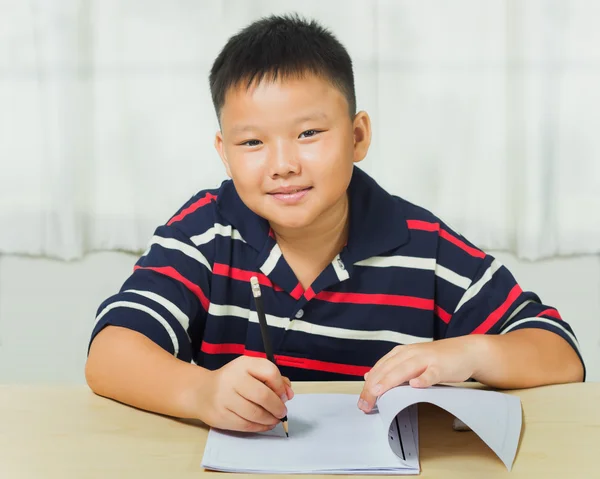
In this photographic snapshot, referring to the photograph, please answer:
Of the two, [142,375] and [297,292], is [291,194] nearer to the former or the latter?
[297,292]

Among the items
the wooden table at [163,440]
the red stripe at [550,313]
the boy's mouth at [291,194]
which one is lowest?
the wooden table at [163,440]

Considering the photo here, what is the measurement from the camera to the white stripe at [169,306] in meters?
1.09

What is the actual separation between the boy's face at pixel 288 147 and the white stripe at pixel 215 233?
0.12 metres

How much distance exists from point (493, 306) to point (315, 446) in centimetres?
43

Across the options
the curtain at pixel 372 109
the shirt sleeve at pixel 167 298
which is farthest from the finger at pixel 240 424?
the curtain at pixel 372 109

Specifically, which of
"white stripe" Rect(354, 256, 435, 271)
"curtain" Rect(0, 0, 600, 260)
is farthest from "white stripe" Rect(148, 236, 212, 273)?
"curtain" Rect(0, 0, 600, 260)

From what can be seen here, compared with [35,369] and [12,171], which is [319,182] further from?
[12,171]

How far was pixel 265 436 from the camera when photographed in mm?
847

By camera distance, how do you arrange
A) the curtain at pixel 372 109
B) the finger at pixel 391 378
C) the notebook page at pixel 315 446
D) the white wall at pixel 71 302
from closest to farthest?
1. the notebook page at pixel 315 446
2. the finger at pixel 391 378
3. the white wall at pixel 71 302
4. the curtain at pixel 372 109

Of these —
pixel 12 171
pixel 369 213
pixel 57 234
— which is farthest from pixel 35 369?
pixel 369 213

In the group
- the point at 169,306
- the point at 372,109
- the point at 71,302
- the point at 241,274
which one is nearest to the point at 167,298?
the point at 169,306

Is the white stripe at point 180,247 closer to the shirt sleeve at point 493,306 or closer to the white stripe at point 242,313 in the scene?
the white stripe at point 242,313

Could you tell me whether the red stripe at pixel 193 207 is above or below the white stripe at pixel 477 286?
above

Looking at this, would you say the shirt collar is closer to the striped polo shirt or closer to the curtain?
the striped polo shirt
